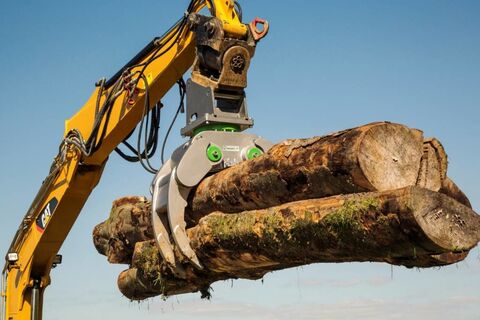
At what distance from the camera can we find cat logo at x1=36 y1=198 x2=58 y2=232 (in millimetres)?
9145

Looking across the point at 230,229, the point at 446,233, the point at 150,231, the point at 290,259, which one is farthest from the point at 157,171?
the point at 446,233

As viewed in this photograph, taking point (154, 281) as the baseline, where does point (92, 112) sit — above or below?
above

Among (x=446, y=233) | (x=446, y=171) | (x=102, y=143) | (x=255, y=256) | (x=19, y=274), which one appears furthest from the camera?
(x=19, y=274)

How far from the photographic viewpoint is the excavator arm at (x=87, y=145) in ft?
25.7

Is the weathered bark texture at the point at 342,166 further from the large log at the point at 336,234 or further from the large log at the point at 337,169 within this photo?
the large log at the point at 336,234

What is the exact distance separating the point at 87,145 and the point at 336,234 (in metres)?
3.96

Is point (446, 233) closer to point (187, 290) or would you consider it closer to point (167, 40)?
point (187, 290)

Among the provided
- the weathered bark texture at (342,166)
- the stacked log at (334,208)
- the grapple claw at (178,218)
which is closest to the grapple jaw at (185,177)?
the grapple claw at (178,218)

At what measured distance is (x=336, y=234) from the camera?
17.6ft

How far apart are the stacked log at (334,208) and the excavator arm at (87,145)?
1.51m

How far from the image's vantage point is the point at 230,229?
638 centimetres

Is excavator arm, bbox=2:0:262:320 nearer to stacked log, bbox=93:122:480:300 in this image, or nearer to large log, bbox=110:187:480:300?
stacked log, bbox=93:122:480:300

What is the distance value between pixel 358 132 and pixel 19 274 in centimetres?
571

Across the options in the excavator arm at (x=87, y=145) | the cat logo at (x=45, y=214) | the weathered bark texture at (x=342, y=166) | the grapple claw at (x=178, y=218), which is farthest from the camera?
the cat logo at (x=45, y=214)
